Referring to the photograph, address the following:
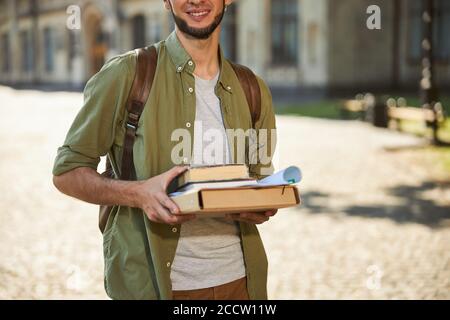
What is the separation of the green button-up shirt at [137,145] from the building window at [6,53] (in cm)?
5384

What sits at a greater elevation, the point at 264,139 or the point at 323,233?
the point at 264,139

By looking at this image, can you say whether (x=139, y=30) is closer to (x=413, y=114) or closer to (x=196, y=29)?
(x=413, y=114)

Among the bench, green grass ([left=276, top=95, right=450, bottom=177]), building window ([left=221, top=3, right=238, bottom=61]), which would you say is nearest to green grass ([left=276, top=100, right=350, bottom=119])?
green grass ([left=276, top=95, right=450, bottom=177])

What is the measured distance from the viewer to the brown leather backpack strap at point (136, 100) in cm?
227

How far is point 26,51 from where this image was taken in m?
49.8

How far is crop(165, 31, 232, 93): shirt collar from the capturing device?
7.80ft

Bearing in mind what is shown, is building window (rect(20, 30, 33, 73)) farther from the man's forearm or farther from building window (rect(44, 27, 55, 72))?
the man's forearm

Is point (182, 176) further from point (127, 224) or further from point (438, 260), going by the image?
point (438, 260)

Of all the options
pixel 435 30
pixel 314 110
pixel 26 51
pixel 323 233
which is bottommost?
pixel 314 110

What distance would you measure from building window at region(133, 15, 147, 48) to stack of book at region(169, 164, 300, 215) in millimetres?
36587

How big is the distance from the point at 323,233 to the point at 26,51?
45.2 meters

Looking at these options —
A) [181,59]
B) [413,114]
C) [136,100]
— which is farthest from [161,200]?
[413,114]

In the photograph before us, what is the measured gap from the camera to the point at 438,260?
6.61 metres

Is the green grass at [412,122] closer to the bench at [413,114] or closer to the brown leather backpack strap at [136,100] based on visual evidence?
the bench at [413,114]
